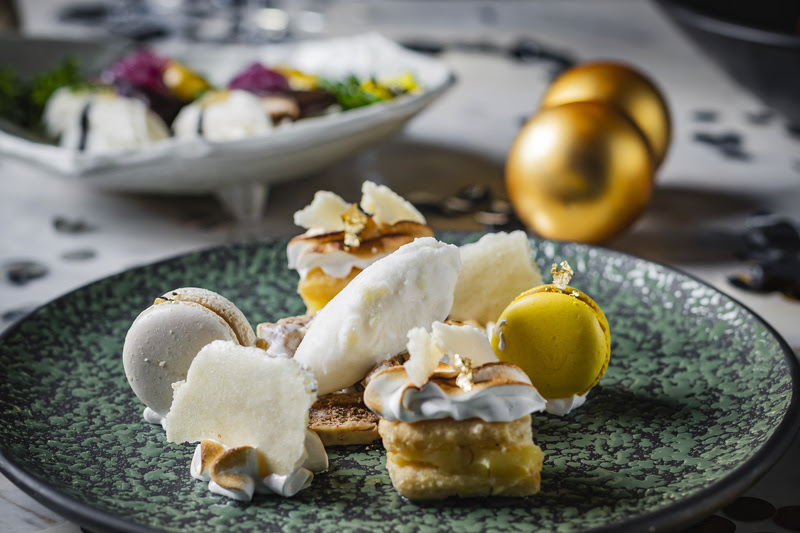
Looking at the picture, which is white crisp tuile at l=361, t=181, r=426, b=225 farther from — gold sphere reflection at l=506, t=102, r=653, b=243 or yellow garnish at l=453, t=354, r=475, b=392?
gold sphere reflection at l=506, t=102, r=653, b=243

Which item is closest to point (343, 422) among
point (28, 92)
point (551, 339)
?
point (551, 339)

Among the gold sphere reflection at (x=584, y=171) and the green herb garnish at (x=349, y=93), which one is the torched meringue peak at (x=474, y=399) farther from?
the green herb garnish at (x=349, y=93)

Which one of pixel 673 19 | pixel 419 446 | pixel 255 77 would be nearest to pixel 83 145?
pixel 255 77

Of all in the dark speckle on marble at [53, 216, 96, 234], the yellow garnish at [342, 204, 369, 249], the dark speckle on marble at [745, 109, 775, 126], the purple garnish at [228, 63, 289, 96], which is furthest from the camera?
the dark speckle on marble at [745, 109, 775, 126]

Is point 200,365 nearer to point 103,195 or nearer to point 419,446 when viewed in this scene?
point 419,446

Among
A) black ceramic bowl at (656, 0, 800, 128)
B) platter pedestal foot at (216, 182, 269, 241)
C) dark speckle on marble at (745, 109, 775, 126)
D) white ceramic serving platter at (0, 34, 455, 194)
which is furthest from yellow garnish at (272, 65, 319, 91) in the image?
dark speckle on marble at (745, 109, 775, 126)
